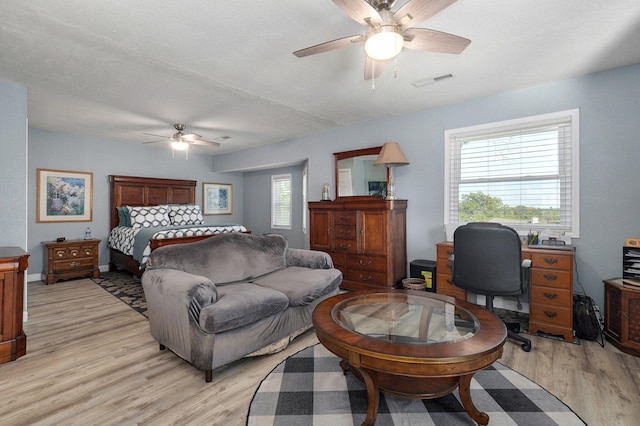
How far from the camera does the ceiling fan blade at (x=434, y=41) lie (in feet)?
6.08

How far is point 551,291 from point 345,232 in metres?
2.40

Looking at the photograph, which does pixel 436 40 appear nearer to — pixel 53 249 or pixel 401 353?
pixel 401 353

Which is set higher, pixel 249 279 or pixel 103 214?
pixel 103 214

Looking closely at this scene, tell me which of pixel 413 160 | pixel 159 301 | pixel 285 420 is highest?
pixel 413 160

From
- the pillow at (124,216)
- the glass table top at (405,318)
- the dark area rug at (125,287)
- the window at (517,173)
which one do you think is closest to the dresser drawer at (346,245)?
the window at (517,173)

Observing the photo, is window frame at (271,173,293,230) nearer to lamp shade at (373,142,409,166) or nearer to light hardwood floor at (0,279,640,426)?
lamp shade at (373,142,409,166)

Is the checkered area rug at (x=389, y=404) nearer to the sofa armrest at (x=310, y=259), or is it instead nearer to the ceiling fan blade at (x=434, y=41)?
the sofa armrest at (x=310, y=259)

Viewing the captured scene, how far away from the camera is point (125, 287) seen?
175 inches

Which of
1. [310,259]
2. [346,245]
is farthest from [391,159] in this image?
[310,259]

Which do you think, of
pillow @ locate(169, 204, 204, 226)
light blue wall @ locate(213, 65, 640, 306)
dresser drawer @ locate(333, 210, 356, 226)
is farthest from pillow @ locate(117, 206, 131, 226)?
light blue wall @ locate(213, 65, 640, 306)

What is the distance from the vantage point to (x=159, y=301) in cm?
229

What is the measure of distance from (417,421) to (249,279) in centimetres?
185

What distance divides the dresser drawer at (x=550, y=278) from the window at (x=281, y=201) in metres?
4.96

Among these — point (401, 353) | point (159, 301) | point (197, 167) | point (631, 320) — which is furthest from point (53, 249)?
point (631, 320)
